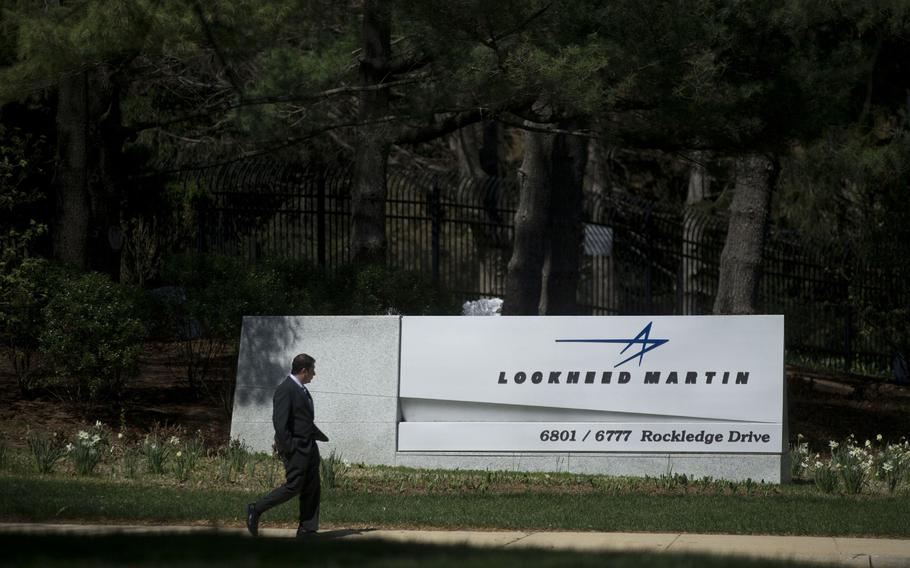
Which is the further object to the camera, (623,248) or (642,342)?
(623,248)

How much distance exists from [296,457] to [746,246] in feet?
42.1

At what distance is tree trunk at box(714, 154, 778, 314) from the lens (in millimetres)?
20922

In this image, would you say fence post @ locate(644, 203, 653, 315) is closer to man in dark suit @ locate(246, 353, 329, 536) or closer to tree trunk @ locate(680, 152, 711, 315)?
tree trunk @ locate(680, 152, 711, 315)

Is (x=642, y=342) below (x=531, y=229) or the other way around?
below

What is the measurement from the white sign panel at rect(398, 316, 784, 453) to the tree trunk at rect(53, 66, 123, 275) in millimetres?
5559

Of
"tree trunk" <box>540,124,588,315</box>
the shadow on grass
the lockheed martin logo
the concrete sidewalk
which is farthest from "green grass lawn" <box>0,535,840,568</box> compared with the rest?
"tree trunk" <box>540,124,588,315</box>

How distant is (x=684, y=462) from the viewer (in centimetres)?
1384

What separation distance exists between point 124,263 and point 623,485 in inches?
490

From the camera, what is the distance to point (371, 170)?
18156 millimetres

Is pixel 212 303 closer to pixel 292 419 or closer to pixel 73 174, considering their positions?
pixel 73 174

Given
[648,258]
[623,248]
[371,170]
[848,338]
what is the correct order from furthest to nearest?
[623,248], [848,338], [648,258], [371,170]

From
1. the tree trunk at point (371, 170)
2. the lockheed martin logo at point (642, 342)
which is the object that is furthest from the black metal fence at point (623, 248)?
the lockheed martin logo at point (642, 342)

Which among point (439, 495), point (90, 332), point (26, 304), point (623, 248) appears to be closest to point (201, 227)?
point (26, 304)

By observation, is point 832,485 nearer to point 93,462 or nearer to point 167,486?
point 167,486
